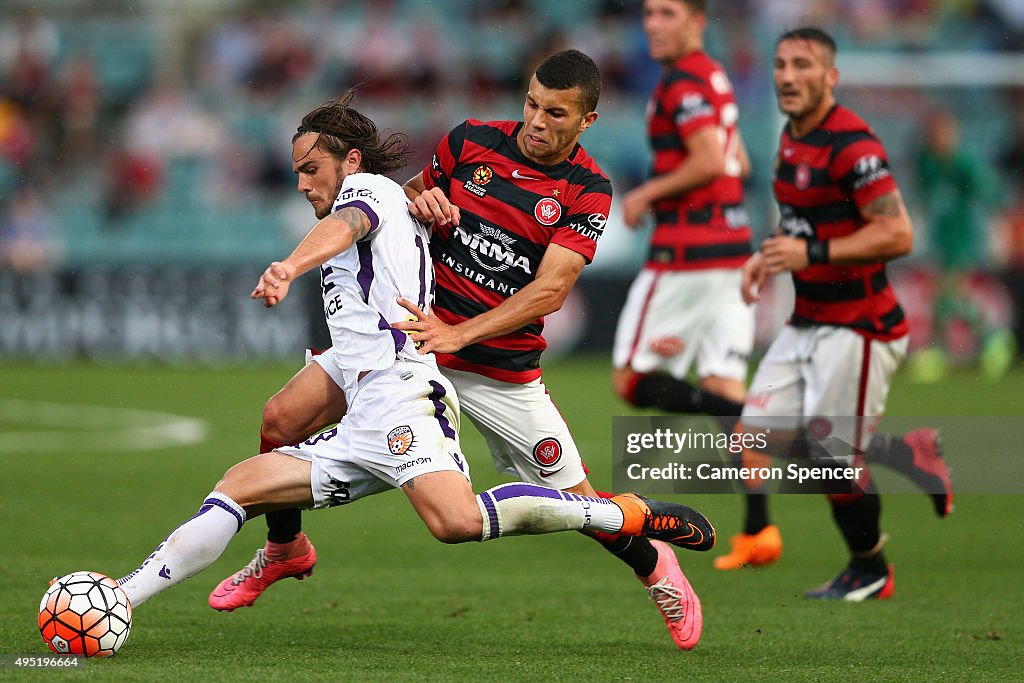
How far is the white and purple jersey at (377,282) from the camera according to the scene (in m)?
5.32

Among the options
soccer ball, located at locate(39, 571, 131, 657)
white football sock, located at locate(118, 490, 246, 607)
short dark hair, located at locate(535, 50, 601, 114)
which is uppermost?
short dark hair, located at locate(535, 50, 601, 114)

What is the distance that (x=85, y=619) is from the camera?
4.88 metres

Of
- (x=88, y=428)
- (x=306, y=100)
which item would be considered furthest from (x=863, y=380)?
(x=306, y=100)

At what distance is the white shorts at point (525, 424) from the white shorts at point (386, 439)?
389mm

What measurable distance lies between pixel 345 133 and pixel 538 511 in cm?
155

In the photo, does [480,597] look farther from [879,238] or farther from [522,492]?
[879,238]

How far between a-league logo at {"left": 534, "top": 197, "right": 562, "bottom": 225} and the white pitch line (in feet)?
21.5

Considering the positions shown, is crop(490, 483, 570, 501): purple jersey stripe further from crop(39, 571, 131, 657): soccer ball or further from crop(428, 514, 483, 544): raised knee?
crop(39, 571, 131, 657): soccer ball

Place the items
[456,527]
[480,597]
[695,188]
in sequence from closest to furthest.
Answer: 1. [456,527]
2. [480,597]
3. [695,188]

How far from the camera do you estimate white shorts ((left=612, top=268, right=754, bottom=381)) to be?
8.70 meters

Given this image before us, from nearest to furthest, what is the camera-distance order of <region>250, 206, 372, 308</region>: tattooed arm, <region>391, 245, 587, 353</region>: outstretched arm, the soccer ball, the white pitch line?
<region>250, 206, 372, 308</region>: tattooed arm, the soccer ball, <region>391, 245, 587, 353</region>: outstretched arm, the white pitch line

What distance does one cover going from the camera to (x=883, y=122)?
740 inches

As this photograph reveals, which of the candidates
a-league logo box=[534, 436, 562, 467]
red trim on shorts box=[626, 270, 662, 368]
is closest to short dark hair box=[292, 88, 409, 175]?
a-league logo box=[534, 436, 562, 467]

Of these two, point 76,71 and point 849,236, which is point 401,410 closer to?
point 849,236
